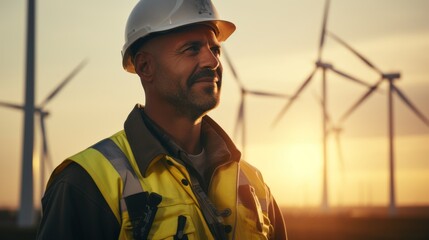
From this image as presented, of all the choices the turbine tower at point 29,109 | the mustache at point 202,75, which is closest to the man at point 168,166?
the mustache at point 202,75

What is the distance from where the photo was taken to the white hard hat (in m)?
6.07

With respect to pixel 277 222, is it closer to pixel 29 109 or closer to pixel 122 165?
pixel 122 165

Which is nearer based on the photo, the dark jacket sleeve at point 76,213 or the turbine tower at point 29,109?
the dark jacket sleeve at point 76,213

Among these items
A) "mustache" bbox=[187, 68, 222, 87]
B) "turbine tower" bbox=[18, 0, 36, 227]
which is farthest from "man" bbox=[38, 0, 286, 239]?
"turbine tower" bbox=[18, 0, 36, 227]

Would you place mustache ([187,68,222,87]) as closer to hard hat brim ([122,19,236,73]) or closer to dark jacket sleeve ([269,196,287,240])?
hard hat brim ([122,19,236,73])

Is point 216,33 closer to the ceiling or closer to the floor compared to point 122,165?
closer to the ceiling

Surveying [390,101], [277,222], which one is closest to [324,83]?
[390,101]

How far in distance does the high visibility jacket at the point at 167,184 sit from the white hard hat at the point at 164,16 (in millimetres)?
555

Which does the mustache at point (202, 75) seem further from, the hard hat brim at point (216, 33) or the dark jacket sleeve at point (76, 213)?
the dark jacket sleeve at point (76, 213)

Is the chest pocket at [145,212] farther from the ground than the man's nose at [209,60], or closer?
closer

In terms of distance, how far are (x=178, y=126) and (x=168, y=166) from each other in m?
0.41

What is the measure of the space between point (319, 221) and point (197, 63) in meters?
63.2

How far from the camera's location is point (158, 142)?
575 cm

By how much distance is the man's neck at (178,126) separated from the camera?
237 inches
